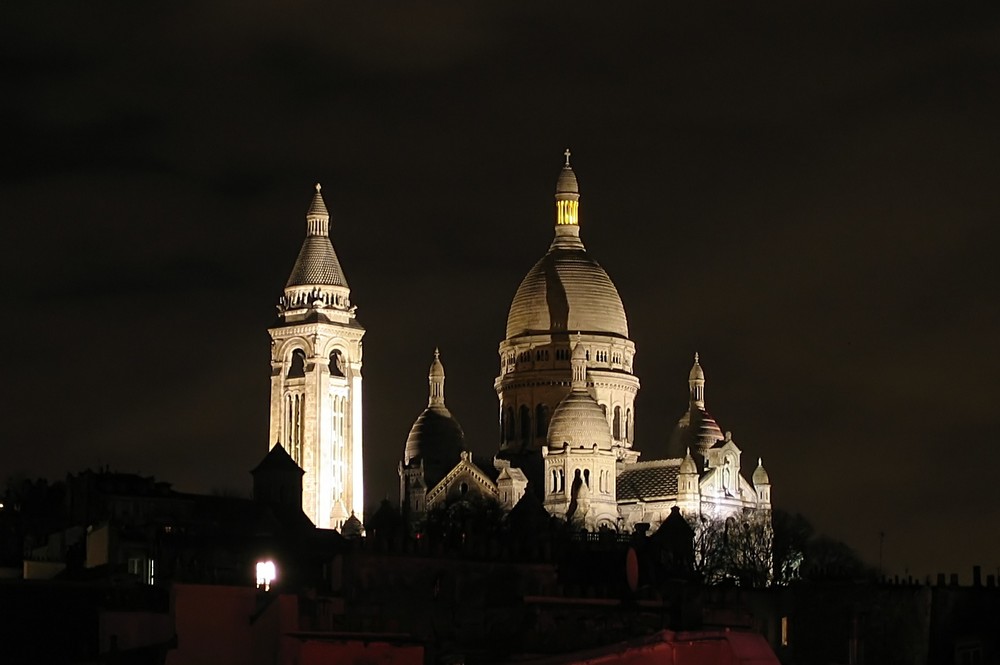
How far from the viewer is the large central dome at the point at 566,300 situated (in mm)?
189500

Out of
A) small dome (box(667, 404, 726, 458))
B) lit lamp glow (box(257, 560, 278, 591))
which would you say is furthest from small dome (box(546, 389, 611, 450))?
lit lamp glow (box(257, 560, 278, 591))

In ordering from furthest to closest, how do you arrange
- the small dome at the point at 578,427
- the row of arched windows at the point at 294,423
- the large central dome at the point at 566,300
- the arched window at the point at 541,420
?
the large central dome at the point at 566,300, the arched window at the point at 541,420, the row of arched windows at the point at 294,423, the small dome at the point at 578,427

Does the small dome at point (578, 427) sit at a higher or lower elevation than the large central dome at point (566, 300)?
lower

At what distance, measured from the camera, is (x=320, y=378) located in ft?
595

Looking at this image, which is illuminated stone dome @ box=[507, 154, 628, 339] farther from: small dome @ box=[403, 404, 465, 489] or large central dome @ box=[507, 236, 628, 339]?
small dome @ box=[403, 404, 465, 489]

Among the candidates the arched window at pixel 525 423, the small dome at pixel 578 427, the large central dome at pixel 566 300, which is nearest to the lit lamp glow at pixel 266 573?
the small dome at pixel 578 427

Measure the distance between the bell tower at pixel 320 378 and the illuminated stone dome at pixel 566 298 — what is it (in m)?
11.1

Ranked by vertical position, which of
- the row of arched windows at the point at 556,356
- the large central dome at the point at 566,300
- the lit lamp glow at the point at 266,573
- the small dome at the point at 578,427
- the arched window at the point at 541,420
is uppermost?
the large central dome at the point at 566,300

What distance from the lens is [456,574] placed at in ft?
297

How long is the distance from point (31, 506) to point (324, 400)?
5328cm

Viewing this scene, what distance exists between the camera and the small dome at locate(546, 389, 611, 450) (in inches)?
6944

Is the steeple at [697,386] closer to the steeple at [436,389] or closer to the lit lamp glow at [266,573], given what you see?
the steeple at [436,389]

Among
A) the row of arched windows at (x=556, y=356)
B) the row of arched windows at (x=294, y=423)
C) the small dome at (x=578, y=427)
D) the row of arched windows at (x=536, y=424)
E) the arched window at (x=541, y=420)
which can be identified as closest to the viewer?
the small dome at (x=578, y=427)

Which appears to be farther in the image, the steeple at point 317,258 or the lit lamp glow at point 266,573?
the steeple at point 317,258
